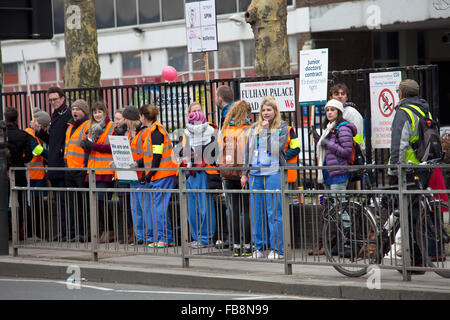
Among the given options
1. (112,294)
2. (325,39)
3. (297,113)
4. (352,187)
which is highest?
(325,39)

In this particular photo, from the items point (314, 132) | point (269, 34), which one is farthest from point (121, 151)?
point (269, 34)

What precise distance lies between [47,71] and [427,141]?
93.6 ft

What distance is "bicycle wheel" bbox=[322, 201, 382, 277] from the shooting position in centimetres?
977

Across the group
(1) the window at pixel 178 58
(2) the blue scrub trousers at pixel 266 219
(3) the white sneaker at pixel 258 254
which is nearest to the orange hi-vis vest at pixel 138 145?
(2) the blue scrub trousers at pixel 266 219

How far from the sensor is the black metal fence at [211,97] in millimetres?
12273

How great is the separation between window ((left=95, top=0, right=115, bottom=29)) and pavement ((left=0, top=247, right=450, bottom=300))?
878 inches

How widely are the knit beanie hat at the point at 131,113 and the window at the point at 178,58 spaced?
62.2 ft

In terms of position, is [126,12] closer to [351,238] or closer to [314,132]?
[314,132]

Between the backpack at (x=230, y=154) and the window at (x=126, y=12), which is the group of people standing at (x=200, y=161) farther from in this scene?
the window at (x=126, y=12)

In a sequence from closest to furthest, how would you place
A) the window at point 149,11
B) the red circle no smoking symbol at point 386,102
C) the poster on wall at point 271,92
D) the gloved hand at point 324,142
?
1. the gloved hand at point 324,142
2. the red circle no smoking symbol at point 386,102
3. the poster on wall at point 271,92
4. the window at point 149,11

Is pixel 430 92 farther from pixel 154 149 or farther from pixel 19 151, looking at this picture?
pixel 19 151
